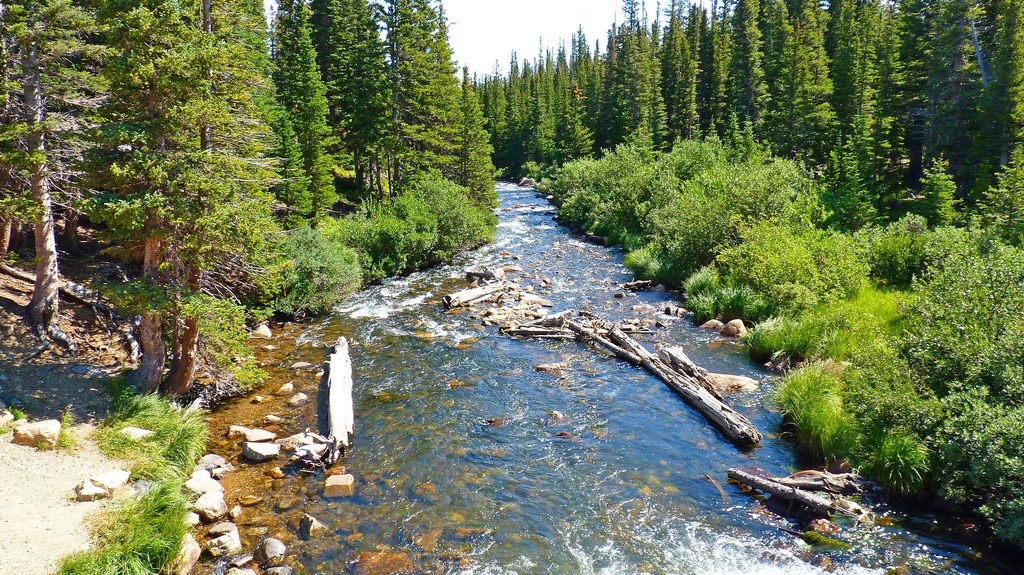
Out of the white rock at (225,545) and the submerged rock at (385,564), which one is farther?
the white rock at (225,545)

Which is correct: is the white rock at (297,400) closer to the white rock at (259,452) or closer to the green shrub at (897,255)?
the white rock at (259,452)

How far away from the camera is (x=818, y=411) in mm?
11836

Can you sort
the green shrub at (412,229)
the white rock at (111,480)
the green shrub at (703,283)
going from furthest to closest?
the green shrub at (412,229) → the green shrub at (703,283) → the white rock at (111,480)

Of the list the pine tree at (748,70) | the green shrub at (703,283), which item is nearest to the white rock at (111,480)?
the green shrub at (703,283)

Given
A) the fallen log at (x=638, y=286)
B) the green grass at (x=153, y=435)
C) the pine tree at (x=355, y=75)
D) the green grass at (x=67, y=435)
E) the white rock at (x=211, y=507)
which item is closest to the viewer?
the white rock at (x=211, y=507)

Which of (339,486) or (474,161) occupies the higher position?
(474,161)

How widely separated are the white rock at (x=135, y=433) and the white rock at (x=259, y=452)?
1.86 meters

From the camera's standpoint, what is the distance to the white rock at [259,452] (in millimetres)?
11836

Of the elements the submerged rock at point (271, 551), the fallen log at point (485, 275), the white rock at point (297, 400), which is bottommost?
the submerged rock at point (271, 551)

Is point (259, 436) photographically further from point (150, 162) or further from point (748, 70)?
point (748, 70)

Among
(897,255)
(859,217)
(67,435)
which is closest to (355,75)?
(859,217)

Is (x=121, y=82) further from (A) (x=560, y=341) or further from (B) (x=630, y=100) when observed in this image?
(B) (x=630, y=100)

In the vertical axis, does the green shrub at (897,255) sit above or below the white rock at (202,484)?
above

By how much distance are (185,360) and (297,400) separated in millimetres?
2896
